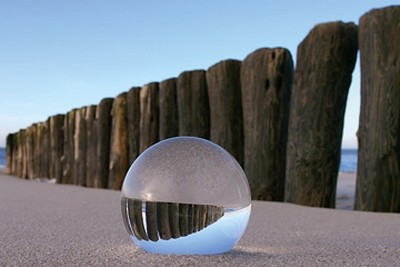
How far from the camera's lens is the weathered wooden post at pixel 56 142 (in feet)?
29.6

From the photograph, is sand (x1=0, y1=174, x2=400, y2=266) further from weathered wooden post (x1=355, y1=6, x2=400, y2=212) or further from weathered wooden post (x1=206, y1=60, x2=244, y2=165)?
weathered wooden post (x1=206, y1=60, x2=244, y2=165)

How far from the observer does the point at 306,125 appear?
3.57 m

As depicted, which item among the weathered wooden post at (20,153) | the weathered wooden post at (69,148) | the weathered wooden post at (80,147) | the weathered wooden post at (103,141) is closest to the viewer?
the weathered wooden post at (103,141)

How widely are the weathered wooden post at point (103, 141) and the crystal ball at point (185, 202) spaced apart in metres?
5.26

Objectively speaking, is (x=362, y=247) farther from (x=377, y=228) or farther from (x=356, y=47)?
(x=356, y=47)

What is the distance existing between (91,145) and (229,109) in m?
3.41

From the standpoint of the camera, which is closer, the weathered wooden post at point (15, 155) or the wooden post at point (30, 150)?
the wooden post at point (30, 150)

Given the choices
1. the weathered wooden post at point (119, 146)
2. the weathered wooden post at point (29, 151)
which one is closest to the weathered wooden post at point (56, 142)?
the weathered wooden post at point (29, 151)

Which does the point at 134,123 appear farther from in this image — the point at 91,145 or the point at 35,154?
A: the point at 35,154

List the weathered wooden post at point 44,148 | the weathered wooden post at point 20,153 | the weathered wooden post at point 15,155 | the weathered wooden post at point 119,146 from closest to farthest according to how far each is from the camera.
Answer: the weathered wooden post at point 119,146 < the weathered wooden post at point 44,148 < the weathered wooden post at point 20,153 < the weathered wooden post at point 15,155

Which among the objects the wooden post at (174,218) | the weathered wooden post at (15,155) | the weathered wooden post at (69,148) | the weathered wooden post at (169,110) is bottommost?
the weathered wooden post at (15,155)

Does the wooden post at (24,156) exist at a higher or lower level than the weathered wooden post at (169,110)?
lower

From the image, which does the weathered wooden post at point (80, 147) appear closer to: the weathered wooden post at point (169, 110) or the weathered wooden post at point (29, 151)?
the weathered wooden post at point (169, 110)

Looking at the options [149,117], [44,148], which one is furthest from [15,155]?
[149,117]
